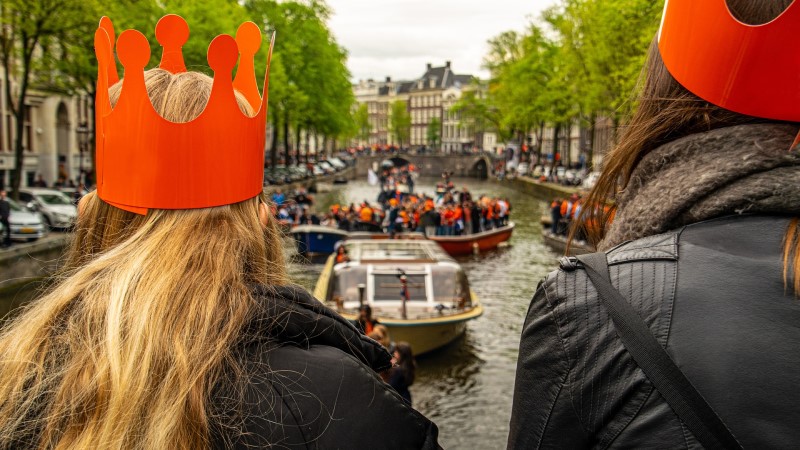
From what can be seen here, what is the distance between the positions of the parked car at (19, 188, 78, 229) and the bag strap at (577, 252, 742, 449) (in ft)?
75.9

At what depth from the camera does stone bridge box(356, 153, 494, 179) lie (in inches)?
3644

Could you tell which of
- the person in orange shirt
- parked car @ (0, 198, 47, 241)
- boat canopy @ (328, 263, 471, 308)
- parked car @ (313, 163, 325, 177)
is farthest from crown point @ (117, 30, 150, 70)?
parked car @ (313, 163, 325, 177)

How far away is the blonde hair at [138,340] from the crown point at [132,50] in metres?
0.37

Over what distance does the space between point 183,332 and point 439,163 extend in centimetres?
9887

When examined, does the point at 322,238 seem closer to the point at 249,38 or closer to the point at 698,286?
the point at 249,38

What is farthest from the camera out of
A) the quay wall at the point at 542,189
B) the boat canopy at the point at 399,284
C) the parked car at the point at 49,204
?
the quay wall at the point at 542,189

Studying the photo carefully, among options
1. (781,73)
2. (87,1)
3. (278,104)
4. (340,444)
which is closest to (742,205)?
(781,73)

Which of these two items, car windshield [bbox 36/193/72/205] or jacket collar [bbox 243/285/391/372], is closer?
jacket collar [bbox 243/285/391/372]

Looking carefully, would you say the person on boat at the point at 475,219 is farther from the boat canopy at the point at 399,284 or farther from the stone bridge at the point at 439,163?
the stone bridge at the point at 439,163

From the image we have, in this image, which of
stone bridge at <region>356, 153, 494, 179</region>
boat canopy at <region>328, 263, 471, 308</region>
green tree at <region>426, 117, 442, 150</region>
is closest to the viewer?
boat canopy at <region>328, 263, 471, 308</region>

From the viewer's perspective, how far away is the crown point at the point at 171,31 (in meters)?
2.30

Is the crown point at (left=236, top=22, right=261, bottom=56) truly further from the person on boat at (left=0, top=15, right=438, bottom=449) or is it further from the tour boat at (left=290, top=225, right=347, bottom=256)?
the tour boat at (left=290, top=225, right=347, bottom=256)

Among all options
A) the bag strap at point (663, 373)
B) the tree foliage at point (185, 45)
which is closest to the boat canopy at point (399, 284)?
the tree foliage at point (185, 45)

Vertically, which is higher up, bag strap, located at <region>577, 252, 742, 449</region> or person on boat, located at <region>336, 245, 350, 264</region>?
bag strap, located at <region>577, 252, 742, 449</region>
